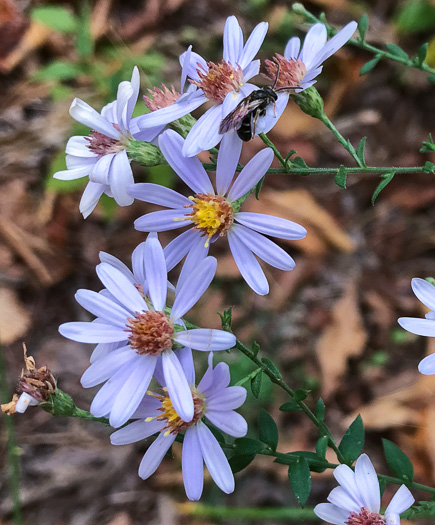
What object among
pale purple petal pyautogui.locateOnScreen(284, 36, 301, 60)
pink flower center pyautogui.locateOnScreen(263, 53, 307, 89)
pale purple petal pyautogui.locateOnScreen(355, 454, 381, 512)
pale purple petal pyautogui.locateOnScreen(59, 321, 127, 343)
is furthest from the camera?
pale purple petal pyautogui.locateOnScreen(284, 36, 301, 60)

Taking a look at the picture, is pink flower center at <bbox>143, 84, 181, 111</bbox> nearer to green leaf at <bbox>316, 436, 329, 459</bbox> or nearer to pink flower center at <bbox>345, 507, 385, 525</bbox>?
green leaf at <bbox>316, 436, 329, 459</bbox>

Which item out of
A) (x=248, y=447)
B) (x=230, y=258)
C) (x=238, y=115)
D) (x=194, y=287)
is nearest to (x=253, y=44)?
(x=238, y=115)

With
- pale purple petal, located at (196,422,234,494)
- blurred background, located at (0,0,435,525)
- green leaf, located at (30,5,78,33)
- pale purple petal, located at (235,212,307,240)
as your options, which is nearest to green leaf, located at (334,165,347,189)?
pale purple petal, located at (235,212,307,240)

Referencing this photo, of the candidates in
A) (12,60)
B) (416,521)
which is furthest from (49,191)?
(416,521)

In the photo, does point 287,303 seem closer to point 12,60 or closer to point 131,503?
point 131,503

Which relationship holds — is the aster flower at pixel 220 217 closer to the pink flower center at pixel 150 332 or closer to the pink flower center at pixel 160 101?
the pink flower center at pixel 150 332

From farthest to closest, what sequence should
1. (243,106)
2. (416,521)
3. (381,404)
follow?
(381,404) → (416,521) → (243,106)
